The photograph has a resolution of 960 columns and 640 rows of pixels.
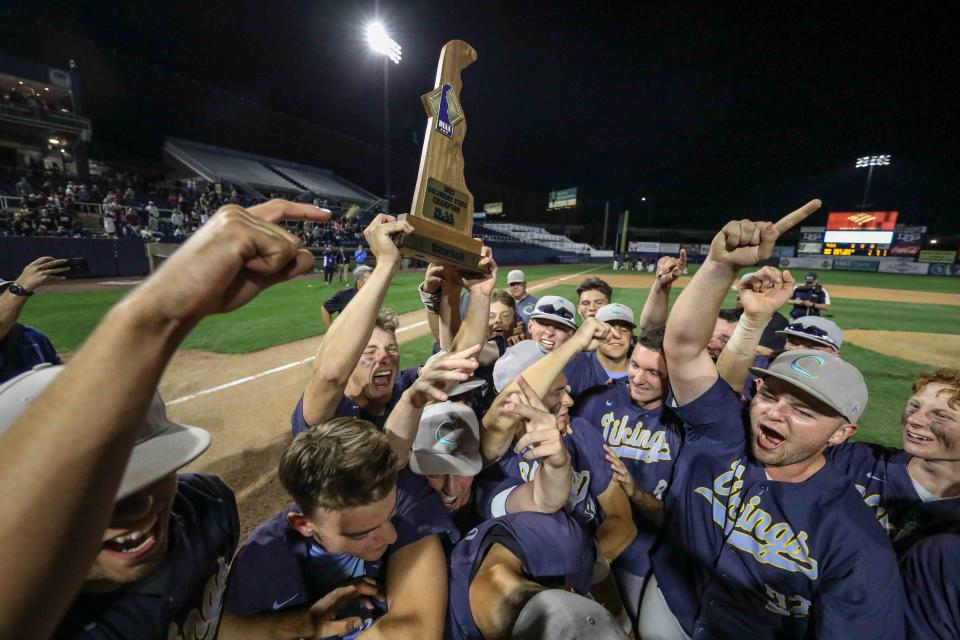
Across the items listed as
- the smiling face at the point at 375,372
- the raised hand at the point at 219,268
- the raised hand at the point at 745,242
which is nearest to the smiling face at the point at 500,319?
the smiling face at the point at 375,372

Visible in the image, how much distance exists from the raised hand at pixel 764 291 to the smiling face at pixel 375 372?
2195 mm

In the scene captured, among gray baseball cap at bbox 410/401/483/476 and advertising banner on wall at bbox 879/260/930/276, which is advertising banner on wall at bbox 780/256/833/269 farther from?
gray baseball cap at bbox 410/401/483/476

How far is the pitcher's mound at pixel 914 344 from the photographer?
8.36 m

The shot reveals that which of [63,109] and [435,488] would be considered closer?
[435,488]

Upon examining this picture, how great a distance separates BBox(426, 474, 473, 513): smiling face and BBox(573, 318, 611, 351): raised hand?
36.9 inches

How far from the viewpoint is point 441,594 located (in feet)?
4.83

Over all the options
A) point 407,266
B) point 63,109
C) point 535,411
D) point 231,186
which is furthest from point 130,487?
point 63,109

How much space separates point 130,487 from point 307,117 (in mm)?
42117

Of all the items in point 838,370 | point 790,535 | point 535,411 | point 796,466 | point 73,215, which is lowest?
point 790,535

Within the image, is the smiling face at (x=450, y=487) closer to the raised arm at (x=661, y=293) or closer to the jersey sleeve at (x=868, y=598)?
the jersey sleeve at (x=868, y=598)

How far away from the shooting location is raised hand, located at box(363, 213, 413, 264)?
6.50 ft

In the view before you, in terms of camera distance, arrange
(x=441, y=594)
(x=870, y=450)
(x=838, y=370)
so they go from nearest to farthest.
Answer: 1. (x=441, y=594)
2. (x=838, y=370)
3. (x=870, y=450)

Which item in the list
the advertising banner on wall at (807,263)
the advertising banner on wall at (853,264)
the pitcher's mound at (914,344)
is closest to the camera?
the pitcher's mound at (914,344)

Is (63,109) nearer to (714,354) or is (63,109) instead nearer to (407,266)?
(407,266)
